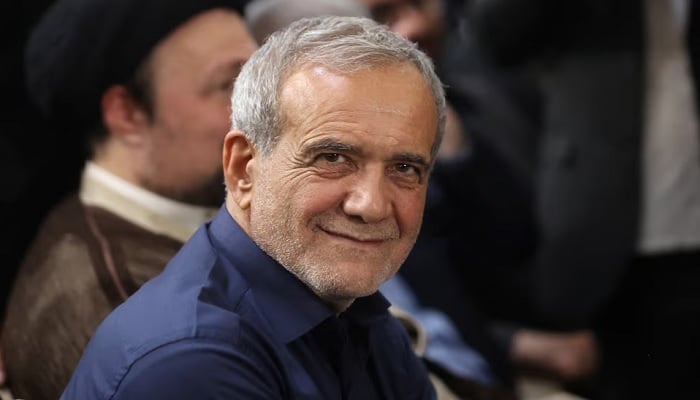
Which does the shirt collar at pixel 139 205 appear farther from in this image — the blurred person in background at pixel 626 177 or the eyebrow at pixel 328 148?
the blurred person in background at pixel 626 177

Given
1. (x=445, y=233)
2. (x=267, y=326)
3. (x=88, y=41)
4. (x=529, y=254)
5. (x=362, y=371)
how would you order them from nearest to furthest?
(x=267, y=326)
(x=362, y=371)
(x=88, y=41)
(x=445, y=233)
(x=529, y=254)

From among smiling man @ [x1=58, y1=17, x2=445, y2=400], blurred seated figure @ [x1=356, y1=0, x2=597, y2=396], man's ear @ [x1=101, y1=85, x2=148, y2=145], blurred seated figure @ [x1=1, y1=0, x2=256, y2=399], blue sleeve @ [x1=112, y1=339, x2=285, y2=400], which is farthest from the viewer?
blurred seated figure @ [x1=356, y1=0, x2=597, y2=396]

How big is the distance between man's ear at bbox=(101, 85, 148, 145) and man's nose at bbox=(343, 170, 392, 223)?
29.6 inches

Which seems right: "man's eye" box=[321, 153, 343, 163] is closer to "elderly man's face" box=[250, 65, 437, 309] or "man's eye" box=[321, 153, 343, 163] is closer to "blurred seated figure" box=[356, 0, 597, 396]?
"elderly man's face" box=[250, 65, 437, 309]

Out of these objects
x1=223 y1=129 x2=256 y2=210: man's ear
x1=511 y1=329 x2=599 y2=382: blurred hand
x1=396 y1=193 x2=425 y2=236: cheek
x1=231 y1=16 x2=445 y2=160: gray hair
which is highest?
x1=231 y1=16 x2=445 y2=160: gray hair

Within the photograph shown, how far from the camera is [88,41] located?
1.96m

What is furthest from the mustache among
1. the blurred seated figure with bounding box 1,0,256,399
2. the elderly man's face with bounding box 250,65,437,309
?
the blurred seated figure with bounding box 1,0,256,399

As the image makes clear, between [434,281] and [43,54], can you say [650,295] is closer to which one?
[434,281]

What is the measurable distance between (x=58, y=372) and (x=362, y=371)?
539 mm

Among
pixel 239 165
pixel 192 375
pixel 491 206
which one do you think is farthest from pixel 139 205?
pixel 491 206

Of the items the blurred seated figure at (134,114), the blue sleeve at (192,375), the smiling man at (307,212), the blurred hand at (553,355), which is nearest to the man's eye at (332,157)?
the smiling man at (307,212)

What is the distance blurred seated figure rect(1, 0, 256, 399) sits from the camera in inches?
75.5

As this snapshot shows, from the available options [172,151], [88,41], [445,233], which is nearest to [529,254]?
[445,233]

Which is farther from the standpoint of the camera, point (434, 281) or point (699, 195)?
point (699, 195)
